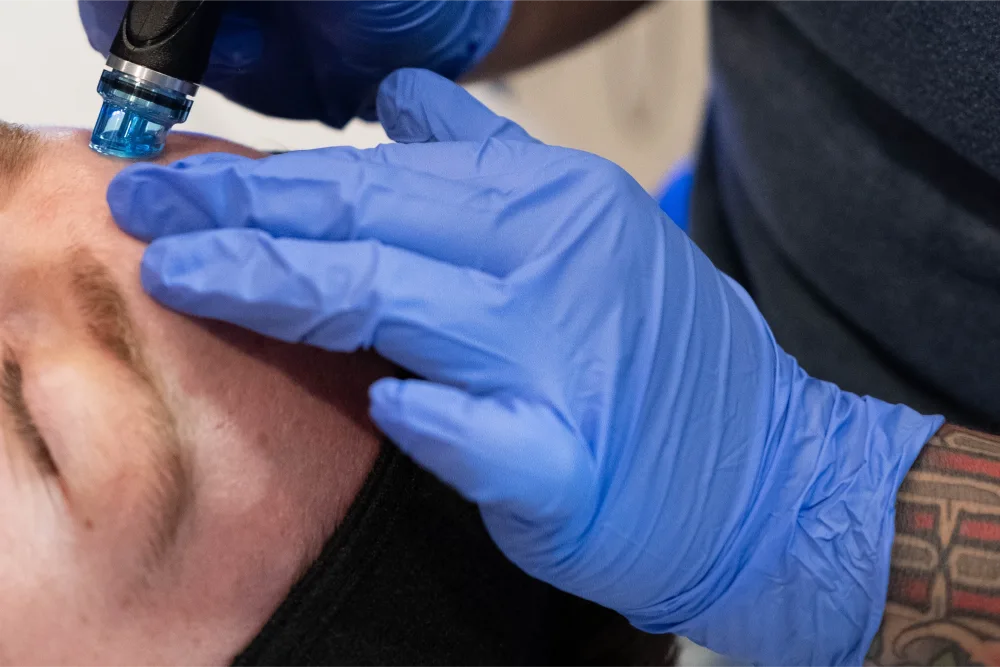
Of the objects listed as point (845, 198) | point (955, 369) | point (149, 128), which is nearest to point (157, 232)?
point (149, 128)

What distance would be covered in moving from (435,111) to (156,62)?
1.11 ft

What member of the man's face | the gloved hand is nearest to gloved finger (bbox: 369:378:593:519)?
the man's face

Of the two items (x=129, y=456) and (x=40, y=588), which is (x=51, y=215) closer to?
(x=129, y=456)

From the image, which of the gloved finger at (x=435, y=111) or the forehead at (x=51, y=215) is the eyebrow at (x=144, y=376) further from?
the gloved finger at (x=435, y=111)

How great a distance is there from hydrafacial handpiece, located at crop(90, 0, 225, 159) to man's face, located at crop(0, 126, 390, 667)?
0.07 meters

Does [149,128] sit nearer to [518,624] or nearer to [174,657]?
[174,657]

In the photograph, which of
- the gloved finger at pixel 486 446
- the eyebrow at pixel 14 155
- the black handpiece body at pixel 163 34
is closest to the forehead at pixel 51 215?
the eyebrow at pixel 14 155

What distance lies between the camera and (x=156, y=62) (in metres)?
0.75

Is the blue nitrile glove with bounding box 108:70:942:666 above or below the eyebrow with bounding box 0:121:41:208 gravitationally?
above

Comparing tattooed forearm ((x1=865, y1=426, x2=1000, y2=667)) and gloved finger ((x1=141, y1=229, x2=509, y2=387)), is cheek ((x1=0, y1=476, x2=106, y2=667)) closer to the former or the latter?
gloved finger ((x1=141, y1=229, x2=509, y2=387))

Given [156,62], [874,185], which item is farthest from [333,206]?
[874,185]

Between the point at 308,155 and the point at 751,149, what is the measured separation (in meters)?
0.79

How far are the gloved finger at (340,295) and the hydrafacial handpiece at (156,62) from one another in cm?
17

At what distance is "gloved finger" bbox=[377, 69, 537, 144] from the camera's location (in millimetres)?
952
